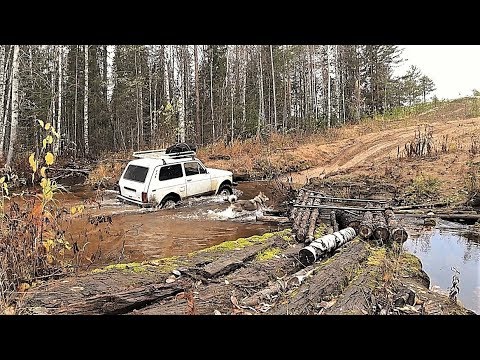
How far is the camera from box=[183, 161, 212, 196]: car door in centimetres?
979

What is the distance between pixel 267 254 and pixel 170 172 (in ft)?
14.1

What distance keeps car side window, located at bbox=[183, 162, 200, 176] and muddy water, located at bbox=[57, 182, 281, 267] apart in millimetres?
587

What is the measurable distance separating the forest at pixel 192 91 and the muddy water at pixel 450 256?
10041 millimetres

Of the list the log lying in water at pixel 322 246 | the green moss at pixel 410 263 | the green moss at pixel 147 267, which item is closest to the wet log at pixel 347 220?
the log lying in water at pixel 322 246

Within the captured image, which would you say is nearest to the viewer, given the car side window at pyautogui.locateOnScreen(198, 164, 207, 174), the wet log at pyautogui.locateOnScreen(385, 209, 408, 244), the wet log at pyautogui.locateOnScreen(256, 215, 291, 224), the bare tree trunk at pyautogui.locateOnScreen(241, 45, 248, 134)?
the wet log at pyautogui.locateOnScreen(385, 209, 408, 244)

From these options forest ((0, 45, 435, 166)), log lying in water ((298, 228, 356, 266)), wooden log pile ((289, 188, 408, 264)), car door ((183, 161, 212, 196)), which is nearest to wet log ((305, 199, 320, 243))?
wooden log pile ((289, 188, 408, 264))

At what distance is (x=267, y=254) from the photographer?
223 inches

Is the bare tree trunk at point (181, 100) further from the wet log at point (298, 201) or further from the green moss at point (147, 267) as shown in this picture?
the green moss at point (147, 267)

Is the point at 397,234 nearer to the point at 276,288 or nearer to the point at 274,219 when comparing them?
the point at 276,288

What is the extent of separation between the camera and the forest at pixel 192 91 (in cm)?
1666

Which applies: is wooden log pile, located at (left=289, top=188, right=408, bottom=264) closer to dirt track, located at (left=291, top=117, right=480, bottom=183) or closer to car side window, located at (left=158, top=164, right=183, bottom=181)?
car side window, located at (left=158, top=164, right=183, bottom=181)
